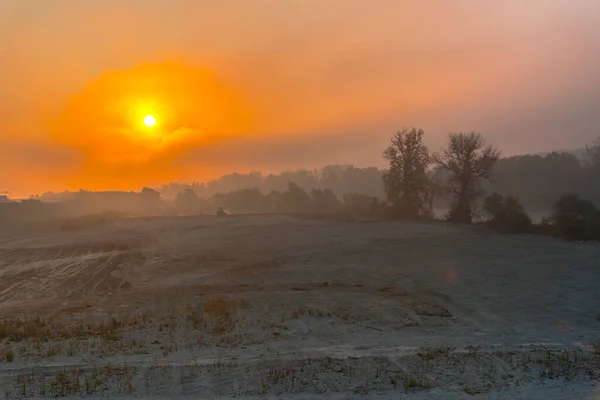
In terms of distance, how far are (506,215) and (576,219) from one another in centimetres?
674

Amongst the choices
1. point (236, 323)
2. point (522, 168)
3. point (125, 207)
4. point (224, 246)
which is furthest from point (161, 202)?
point (236, 323)

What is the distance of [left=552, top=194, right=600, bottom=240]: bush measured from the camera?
38450 mm

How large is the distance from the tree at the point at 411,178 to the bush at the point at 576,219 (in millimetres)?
19729

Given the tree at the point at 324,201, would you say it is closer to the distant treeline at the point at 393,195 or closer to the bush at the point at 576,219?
the distant treeline at the point at 393,195

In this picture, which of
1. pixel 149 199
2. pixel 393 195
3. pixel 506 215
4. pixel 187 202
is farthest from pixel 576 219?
pixel 149 199

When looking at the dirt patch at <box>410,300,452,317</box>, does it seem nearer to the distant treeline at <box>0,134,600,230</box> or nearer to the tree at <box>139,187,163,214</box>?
the distant treeline at <box>0,134,600,230</box>

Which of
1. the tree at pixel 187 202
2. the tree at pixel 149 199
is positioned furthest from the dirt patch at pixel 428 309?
the tree at pixel 149 199

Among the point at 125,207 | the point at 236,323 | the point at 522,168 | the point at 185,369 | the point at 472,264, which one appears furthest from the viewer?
the point at 125,207

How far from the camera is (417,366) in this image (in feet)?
42.3

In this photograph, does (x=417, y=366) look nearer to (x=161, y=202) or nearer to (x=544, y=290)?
(x=544, y=290)

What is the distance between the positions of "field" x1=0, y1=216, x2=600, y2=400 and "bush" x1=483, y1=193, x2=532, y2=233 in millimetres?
4134

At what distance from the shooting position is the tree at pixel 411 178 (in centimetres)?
6138

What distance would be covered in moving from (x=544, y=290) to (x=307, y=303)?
12.2 meters

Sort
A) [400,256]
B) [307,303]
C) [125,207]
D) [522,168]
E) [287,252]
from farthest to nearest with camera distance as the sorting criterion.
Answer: [125,207], [522,168], [287,252], [400,256], [307,303]
